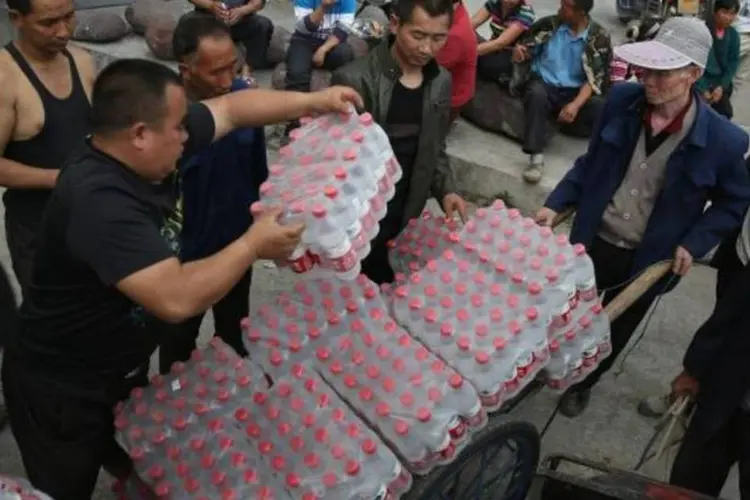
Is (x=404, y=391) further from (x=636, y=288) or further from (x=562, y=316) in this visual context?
(x=636, y=288)

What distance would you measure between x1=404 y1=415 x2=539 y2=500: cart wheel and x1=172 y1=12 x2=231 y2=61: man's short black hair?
61.6 inches

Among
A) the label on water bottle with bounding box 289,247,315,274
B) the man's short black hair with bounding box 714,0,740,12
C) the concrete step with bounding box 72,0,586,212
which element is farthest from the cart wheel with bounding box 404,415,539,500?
the man's short black hair with bounding box 714,0,740,12

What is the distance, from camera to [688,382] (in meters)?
2.76

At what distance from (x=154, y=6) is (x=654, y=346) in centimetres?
508

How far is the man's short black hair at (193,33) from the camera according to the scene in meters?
2.73

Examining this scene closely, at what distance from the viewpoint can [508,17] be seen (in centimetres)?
564

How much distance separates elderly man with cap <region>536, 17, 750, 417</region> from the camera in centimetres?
291

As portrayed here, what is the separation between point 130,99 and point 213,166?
3.17 ft

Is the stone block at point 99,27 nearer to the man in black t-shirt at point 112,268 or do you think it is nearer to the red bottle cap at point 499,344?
the man in black t-shirt at point 112,268

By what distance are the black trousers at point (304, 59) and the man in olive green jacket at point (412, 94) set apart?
8.76 feet

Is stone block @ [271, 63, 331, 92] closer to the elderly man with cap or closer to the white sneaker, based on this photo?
the elderly man with cap

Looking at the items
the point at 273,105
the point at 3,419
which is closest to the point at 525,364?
the point at 273,105

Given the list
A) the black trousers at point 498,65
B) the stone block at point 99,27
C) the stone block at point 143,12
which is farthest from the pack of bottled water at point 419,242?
the stone block at point 99,27

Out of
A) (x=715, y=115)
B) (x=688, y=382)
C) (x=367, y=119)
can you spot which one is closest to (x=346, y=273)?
(x=367, y=119)
